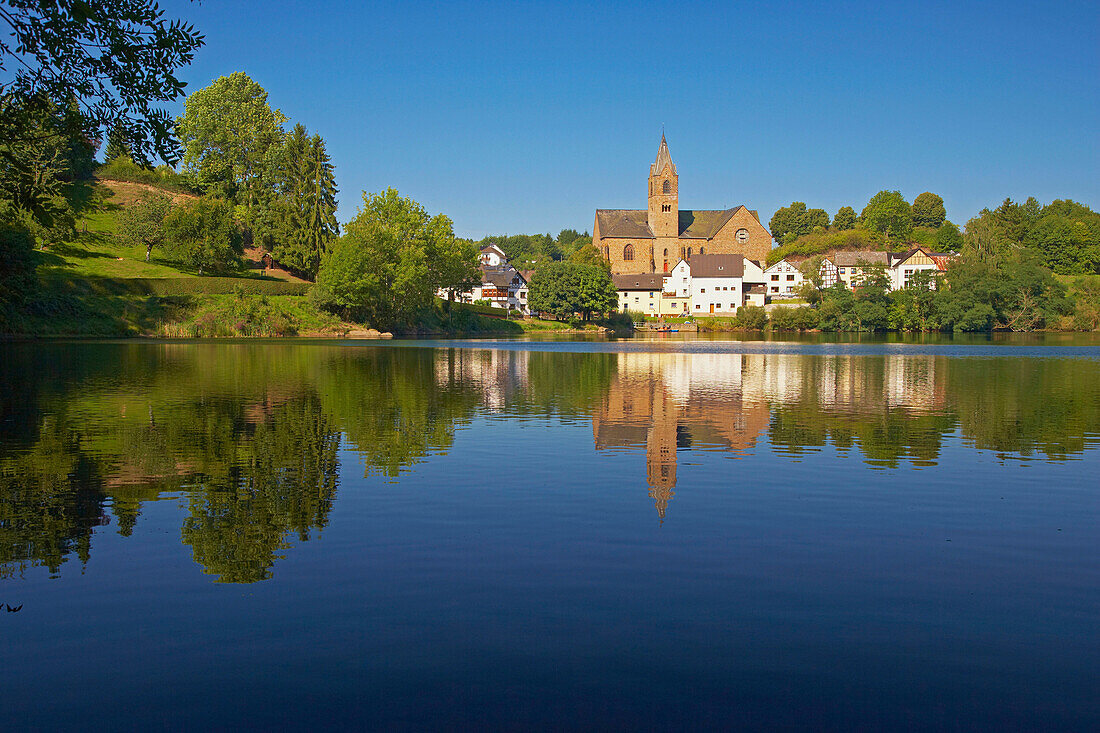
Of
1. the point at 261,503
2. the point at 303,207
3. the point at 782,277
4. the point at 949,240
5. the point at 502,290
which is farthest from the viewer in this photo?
the point at 949,240

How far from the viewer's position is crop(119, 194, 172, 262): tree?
87562 mm

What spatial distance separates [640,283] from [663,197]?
65.8 ft

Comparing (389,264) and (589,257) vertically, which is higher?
(589,257)

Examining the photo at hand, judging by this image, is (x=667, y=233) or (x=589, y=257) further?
(x=667, y=233)

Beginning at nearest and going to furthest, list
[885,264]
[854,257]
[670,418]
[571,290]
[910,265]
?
[670,418] < [571,290] < [885,264] < [910,265] < [854,257]

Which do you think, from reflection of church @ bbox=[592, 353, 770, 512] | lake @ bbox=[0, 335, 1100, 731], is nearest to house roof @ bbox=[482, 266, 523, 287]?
reflection of church @ bbox=[592, 353, 770, 512]

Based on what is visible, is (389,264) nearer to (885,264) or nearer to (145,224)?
(145,224)

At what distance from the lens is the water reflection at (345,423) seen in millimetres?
12156

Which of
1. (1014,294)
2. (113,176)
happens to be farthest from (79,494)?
(1014,294)

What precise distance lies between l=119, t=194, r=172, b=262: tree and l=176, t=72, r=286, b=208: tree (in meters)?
13.7

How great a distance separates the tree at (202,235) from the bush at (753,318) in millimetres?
78634

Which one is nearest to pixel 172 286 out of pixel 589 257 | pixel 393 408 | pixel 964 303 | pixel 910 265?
pixel 393 408

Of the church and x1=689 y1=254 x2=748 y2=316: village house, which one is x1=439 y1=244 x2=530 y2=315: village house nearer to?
the church

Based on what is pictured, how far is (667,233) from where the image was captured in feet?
568
